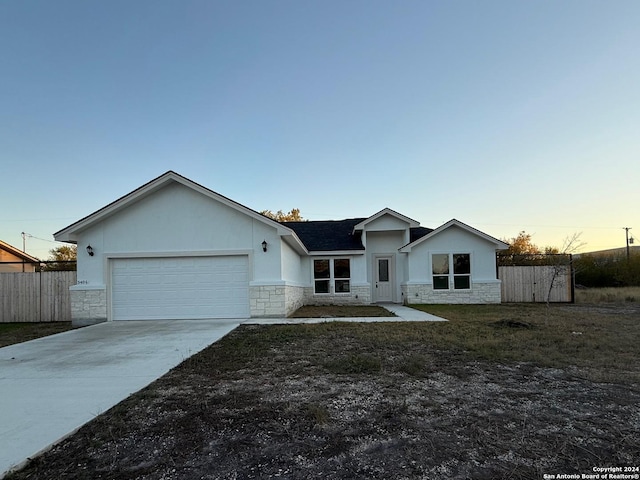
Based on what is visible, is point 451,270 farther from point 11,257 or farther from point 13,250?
point 11,257

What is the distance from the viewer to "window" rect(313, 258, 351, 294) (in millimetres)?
17228

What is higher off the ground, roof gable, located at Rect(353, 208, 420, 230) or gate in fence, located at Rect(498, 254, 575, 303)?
roof gable, located at Rect(353, 208, 420, 230)

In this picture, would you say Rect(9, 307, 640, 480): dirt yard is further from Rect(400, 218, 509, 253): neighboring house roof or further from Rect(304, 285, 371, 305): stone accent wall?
Rect(304, 285, 371, 305): stone accent wall

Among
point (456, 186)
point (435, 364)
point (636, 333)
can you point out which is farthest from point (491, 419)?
point (456, 186)

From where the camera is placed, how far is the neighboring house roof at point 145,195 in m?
11.5

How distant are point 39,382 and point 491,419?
603cm

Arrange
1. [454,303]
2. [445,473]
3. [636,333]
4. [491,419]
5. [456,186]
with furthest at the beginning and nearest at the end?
1. [456,186]
2. [454,303]
3. [636,333]
4. [491,419]
5. [445,473]

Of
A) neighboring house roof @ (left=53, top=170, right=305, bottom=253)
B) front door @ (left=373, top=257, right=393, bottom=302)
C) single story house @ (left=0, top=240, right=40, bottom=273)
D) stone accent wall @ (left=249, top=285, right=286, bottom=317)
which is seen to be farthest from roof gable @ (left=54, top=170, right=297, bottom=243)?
single story house @ (left=0, top=240, right=40, bottom=273)

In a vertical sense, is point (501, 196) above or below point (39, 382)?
above

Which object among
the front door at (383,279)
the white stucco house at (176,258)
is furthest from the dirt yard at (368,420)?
the front door at (383,279)

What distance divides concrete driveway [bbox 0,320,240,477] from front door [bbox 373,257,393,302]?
975 centimetres

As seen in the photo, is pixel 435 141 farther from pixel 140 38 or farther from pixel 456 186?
pixel 140 38

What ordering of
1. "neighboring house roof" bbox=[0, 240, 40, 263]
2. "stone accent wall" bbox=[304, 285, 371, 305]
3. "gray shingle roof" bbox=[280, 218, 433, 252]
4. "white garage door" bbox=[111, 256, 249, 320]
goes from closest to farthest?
"white garage door" bbox=[111, 256, 249, 320] < "stone accent wall" bbox=[304, 285, 371, 305] < "gray shingle roof" bbox=[280, 218, 433, 252] < "neighboring house roof" bbox=[0, 240, 40, 263]

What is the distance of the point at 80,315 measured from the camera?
1170 centimetres
